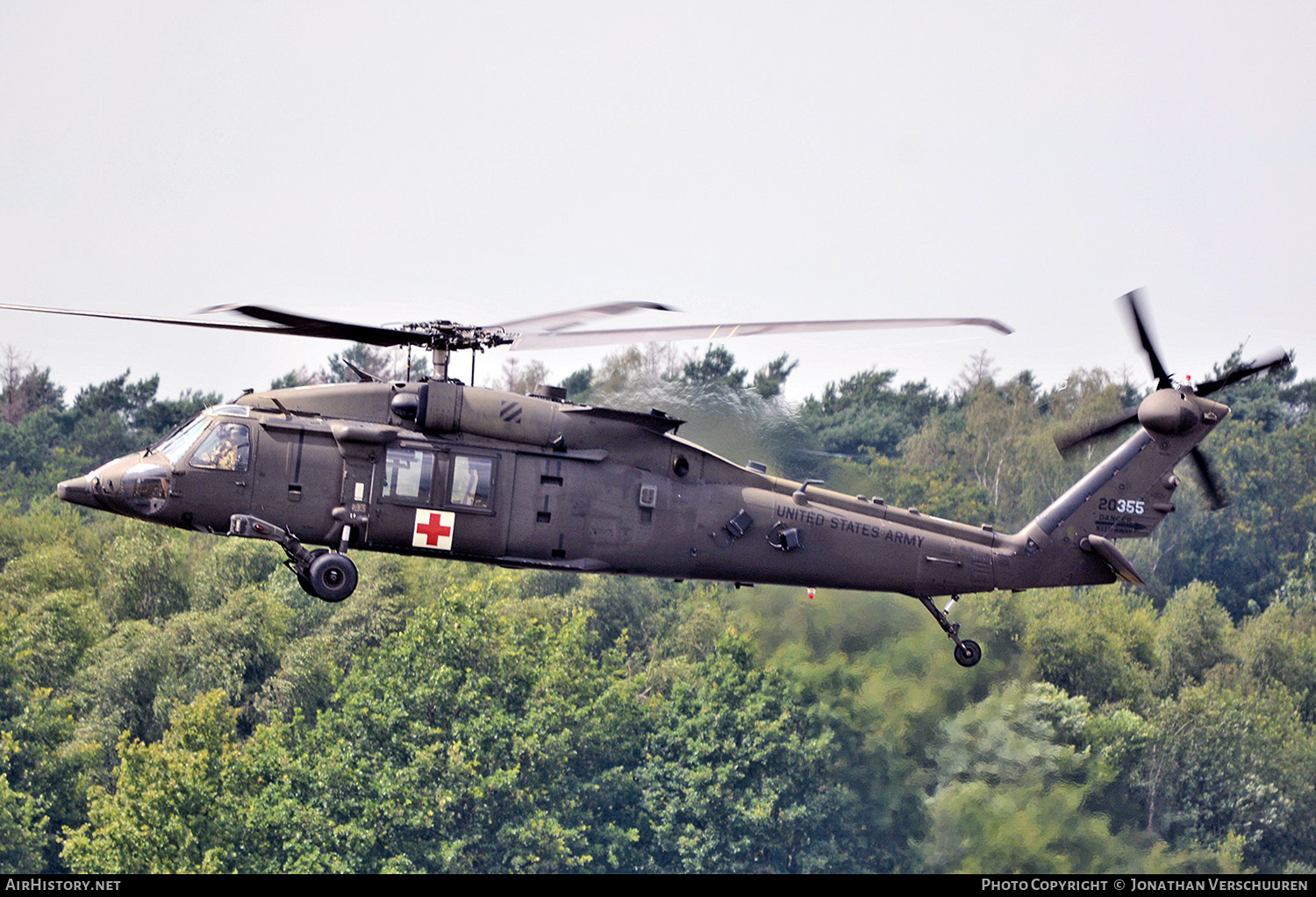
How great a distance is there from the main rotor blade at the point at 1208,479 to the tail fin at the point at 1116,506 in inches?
9.3

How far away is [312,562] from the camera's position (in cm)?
2036

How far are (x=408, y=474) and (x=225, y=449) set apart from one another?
253 centimetres

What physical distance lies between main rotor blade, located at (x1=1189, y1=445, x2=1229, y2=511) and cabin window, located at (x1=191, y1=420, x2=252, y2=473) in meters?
15.3

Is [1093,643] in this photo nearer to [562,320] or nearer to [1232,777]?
[1232,777]

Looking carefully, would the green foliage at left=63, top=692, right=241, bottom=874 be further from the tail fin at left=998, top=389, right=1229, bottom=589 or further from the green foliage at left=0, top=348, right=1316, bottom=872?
the tail fin at left=998, top=389, right=1229, bottom=589

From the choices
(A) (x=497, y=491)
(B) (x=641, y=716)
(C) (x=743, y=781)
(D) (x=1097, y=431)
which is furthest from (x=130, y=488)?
(B) (x=641, y=716)

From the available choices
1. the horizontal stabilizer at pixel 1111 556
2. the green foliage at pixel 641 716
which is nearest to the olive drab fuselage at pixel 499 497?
the horizontal stabilizer at pixel 1111 556

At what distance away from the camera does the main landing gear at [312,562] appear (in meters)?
20.2

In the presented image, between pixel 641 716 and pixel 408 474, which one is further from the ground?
pixel 408 474

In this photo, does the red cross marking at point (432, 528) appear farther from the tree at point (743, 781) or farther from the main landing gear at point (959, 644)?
the tree at point (743, 781)

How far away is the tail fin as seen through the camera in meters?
24.5

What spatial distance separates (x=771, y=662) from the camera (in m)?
58.5
